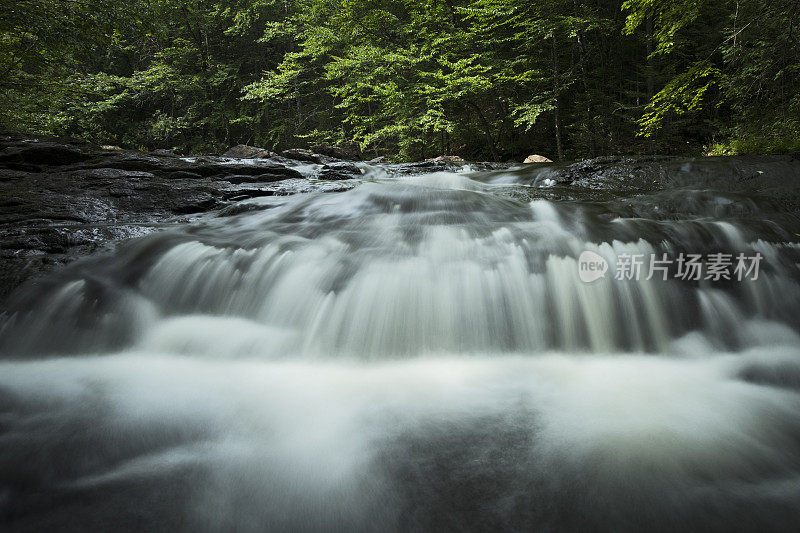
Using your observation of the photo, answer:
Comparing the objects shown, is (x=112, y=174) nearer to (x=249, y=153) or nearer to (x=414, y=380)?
(x=414, y=380)

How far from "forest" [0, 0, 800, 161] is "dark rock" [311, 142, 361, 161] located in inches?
31.5

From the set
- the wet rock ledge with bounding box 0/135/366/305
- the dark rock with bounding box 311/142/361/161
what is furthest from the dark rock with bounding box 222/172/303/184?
the dark rock with bounding box 311/142/361/161

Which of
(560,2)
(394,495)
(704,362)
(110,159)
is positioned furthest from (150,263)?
(560,2)

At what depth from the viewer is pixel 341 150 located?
13727 millimetres

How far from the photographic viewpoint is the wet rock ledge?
12.3 ft

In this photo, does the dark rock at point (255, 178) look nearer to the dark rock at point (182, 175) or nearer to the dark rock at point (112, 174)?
the dark rock at point (182, 175)

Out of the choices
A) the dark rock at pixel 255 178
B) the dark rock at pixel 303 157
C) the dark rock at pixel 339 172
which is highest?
the dark rock at pixel 303 157

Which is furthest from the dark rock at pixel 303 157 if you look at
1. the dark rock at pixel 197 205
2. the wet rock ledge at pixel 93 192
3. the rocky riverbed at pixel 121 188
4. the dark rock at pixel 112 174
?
the dark rock at pixel 197 205

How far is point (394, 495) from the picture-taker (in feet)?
4.80

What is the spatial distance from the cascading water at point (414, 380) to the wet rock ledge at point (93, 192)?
0.51 meters

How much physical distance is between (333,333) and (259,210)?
3.31 meters

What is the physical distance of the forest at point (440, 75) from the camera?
6.11m

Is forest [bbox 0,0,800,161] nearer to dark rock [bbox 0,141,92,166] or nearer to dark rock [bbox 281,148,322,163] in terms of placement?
dark rock [bbox 0,141,92,166]

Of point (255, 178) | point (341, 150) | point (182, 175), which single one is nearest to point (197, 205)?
point (182, 175)
